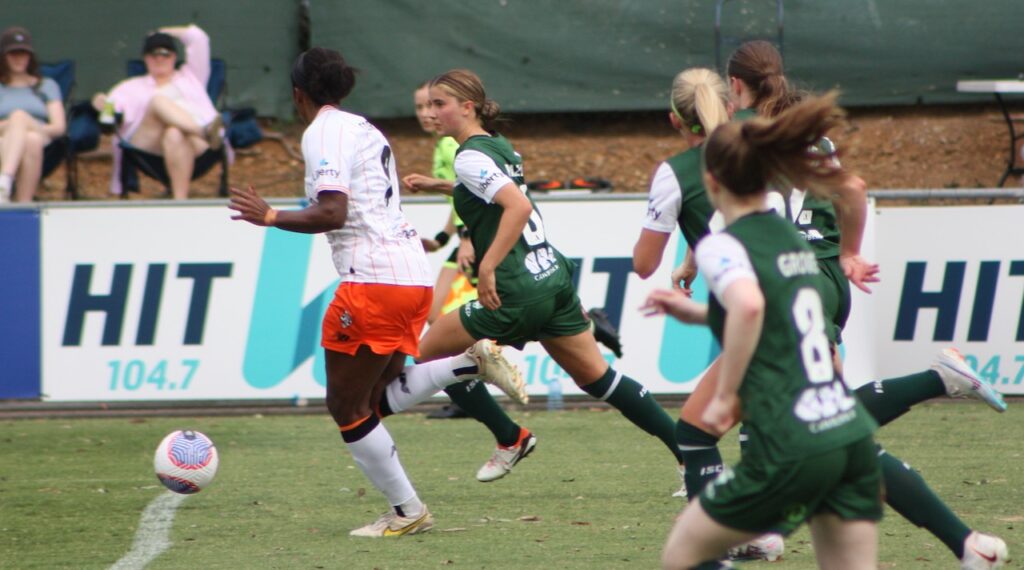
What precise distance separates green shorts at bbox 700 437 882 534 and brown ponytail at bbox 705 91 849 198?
0.72m

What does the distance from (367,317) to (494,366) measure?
2.94 ft

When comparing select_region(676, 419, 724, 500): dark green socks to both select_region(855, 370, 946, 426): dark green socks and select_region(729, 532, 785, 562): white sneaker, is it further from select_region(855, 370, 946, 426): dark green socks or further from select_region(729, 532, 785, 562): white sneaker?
select_region(855, 370, 946, 426): dark green socks

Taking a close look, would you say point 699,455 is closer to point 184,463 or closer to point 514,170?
point 514,170

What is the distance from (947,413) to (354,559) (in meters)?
5.04

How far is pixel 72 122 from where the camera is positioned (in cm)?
1371

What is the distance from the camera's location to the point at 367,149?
5965 millimetres

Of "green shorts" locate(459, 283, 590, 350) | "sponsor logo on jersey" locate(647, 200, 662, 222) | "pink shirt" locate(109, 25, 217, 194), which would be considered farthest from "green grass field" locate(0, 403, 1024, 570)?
"pink shirt" locate(109, 25, 217, 194)

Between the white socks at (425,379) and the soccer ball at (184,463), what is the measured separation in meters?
0.85

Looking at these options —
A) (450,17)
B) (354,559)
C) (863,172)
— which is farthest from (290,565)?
(863,172)

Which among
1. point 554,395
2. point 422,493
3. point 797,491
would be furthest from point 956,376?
point 554,395

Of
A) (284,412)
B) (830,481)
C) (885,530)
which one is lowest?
(284,412)

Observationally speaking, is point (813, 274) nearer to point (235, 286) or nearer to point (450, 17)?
point (235, 286)

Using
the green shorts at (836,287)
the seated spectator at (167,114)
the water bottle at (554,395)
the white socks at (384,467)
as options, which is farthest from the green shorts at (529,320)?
the seated spectator at (167,114)

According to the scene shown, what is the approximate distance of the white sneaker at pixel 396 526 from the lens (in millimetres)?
6164
